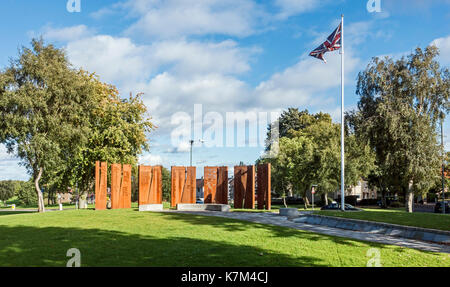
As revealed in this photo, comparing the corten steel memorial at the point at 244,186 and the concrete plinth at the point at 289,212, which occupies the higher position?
the corten steel memorial at the point at 244,186

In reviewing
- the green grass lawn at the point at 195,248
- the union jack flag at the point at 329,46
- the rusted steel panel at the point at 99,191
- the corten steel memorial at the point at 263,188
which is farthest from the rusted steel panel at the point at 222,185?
the green grass lawn at the point at 195,248

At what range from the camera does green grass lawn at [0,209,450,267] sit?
865 cm

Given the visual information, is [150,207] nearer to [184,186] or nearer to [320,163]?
[184,186]

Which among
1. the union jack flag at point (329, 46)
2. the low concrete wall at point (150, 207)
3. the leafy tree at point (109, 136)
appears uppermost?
the union jack flag at point (329, 46)

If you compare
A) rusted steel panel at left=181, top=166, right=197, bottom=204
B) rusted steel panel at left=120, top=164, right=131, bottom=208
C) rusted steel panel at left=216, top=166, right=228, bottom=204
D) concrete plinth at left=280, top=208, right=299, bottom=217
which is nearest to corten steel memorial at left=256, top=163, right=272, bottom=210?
rusted steel panel at left=216, top=166, right=228, bottom=204

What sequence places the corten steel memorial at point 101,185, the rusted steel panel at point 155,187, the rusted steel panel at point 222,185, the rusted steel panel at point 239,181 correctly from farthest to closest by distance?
the rusted steel panel at point 155,187
the rusted steel panel at point 222,185
the corten steel memorial at point 101,185
the rusted steel panel at point 239,181

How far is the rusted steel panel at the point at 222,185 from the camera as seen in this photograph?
25422 millimetres

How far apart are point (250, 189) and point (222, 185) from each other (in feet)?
7.35

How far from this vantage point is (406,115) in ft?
104

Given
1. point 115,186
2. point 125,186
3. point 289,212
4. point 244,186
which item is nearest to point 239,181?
point 244,186

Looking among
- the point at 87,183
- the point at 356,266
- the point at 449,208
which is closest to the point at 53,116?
the point at 87,183

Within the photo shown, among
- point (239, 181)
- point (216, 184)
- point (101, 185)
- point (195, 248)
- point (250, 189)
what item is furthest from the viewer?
point (216, 184)

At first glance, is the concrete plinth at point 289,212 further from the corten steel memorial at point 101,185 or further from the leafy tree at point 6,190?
the leafy tree at point 6,190

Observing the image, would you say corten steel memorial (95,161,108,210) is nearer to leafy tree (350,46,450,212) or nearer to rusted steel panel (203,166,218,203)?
rusted steel panel (203,166,218,203)
